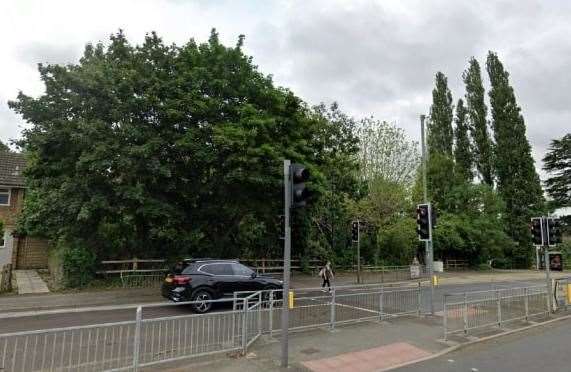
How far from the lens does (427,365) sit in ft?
26.3

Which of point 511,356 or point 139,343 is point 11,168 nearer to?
point 139,343

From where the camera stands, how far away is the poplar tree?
48.4m

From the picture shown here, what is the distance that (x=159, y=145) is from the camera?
1647cm

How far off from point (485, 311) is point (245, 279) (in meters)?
7.51

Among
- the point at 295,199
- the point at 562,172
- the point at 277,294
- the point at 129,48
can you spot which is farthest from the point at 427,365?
the point at 562,172

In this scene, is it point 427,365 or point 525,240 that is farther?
point 525,240

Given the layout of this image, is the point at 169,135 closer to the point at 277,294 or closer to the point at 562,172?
the point at 277,294

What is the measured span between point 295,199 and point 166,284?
757cm

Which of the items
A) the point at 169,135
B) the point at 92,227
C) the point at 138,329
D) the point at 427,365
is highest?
the point at 169,135

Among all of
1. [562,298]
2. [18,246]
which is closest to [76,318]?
[18,246]

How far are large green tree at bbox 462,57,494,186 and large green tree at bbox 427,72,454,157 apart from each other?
240cm

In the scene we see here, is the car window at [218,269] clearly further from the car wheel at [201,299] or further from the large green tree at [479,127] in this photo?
the large green tree at [479,127]

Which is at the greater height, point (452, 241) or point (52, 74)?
point (52, 74)

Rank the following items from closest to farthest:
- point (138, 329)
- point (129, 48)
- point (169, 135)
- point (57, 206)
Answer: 1. point (138, 329)
2. point (57, 206)
3. point (169, 135)
4. point (129, 48)
